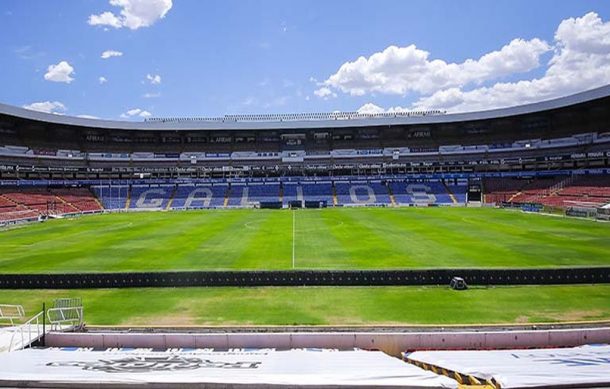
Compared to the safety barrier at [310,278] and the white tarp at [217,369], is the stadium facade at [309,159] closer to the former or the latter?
the safety barrier at [310,278]

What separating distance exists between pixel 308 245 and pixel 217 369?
972 inches

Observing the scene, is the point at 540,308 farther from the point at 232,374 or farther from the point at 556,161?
the point at 556,161

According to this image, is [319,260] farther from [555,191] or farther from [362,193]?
[362,193]

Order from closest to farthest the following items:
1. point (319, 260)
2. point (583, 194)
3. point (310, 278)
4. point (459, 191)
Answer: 1. point (310, 278)
2. point (319, 260)
3. point (583, 194)
4. point (459, 191)

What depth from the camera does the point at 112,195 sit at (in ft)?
266

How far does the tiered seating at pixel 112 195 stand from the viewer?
7812cm

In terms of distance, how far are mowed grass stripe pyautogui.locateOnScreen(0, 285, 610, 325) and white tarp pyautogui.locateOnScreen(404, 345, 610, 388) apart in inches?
240

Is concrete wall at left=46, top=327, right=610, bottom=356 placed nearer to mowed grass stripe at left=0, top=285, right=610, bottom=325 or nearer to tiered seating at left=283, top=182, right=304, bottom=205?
mowed grass stripe at left=0, top=285, right=610, bottom=325

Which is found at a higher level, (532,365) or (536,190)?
(536,190)

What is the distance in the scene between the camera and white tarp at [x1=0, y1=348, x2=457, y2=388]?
8547mm

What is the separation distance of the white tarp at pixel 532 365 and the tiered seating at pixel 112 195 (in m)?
74.9

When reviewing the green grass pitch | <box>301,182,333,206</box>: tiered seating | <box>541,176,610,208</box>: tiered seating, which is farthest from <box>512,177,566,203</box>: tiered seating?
<box>301,182,333,206</box>: tiered seating

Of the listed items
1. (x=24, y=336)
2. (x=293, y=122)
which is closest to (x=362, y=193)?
(x=293, y=122)

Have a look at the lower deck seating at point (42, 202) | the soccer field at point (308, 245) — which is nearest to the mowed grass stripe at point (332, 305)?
the soccer field at point (308, 245)
